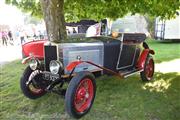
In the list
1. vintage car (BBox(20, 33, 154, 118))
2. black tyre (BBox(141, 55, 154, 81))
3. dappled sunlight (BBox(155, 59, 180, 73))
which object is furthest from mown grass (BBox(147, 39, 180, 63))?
vintage car (BBox(20, 33, 154, 118))

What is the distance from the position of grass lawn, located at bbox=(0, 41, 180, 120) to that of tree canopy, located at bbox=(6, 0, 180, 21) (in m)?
2.13

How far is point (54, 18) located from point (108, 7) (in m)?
2.36

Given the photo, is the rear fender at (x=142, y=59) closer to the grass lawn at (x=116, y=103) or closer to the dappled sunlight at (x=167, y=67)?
the grass lawn at (x=116, y=103)

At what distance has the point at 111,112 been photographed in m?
4.57

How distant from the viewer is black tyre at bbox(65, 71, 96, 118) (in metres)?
4.14

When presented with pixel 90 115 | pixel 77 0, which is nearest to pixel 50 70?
pixel 90 115

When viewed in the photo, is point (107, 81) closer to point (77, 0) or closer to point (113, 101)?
point (113, 101)

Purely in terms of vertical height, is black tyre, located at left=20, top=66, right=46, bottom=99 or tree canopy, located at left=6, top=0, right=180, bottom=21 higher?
tree canopy, located at left=6, top=0, right=180, bottom=21

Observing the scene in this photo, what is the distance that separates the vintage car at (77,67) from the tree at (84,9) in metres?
0.70

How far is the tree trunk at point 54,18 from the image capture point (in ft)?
20.6

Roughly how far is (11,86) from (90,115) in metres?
2.80

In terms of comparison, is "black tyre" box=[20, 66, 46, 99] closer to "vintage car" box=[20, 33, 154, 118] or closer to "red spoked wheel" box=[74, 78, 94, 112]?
"vintage car" box=[20, 33, 154, 118]

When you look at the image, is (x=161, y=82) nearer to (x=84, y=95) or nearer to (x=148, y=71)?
(x=148, y=71)

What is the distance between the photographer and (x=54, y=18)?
6.37m
